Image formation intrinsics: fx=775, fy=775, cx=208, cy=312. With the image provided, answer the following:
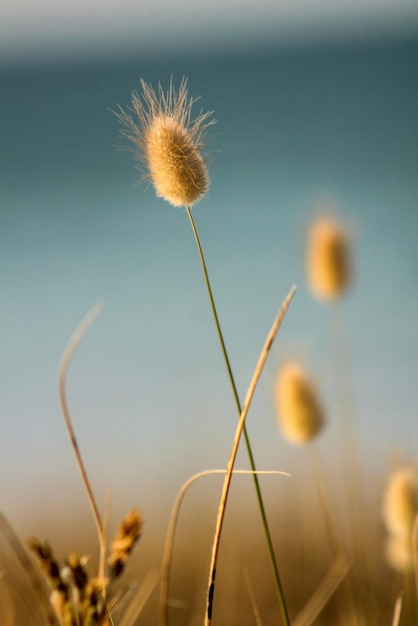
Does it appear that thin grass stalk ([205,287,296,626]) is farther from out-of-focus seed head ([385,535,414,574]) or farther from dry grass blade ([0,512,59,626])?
out-of-focus seed head ([385,535,414,574])

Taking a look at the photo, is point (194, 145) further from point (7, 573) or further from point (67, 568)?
point (7, 573)

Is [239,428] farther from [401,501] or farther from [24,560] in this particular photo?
[401,501]

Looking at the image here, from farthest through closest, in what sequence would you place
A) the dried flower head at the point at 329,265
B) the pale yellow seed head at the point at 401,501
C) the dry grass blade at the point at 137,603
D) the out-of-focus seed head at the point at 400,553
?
the dried flower head at the point at 329,265 < the out-of-focus seed head at the point at 400,553 < the pale yellow seed head at the point at 401,501 < the dry grass blade at the point at 137,603

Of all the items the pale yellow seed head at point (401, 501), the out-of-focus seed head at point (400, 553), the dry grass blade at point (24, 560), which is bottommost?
the out-of-focus seed head at point (400, 553)

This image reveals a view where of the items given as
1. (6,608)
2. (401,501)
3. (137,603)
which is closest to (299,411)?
(401,501)

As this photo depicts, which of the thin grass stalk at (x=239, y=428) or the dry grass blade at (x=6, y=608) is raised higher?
the thin grass stalk at (x=239, y=428)

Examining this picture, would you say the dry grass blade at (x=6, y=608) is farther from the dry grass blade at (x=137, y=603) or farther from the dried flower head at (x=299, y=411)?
the dried flower head at (x=299, y=411)

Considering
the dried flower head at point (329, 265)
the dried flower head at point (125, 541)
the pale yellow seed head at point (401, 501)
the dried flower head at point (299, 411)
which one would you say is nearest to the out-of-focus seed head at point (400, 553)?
the pale yellow seed head at point (401, 501)

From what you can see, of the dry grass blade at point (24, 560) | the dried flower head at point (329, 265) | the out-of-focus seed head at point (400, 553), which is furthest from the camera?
the dried flower head at point (329, 265)
